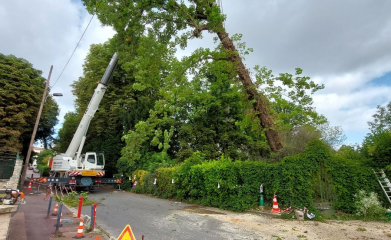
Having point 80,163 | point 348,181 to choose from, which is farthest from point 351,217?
point 80,163

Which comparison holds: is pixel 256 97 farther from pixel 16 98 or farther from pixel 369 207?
pixel 16 98

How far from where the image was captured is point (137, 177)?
827 inches

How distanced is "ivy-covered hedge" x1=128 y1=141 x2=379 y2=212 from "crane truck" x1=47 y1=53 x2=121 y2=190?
34.5ft

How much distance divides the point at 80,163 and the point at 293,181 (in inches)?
633

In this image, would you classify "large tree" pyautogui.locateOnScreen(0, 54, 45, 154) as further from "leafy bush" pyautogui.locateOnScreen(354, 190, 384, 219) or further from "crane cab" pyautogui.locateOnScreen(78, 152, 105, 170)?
"leafy bush" pyautogui.locateOnScreen(354, 190, 384, 219)

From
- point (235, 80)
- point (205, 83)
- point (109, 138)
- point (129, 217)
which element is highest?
point (205, 83)

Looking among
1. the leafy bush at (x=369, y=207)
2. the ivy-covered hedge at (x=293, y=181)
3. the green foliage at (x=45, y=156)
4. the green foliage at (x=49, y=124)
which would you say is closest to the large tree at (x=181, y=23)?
the ivy-covered hedge at (x=293, y=181)

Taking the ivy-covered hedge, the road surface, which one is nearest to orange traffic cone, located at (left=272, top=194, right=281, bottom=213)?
the ivy-covered hedge

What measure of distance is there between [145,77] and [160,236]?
8.24 meters

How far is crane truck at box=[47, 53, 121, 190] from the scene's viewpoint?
58.1ft

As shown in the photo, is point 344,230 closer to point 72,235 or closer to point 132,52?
point 72,235

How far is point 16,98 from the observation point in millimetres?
19953

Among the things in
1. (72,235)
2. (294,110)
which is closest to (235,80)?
(294,110)

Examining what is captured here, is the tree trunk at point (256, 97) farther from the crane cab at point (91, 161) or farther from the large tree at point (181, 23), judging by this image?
the crane cab at point (91, 161)
